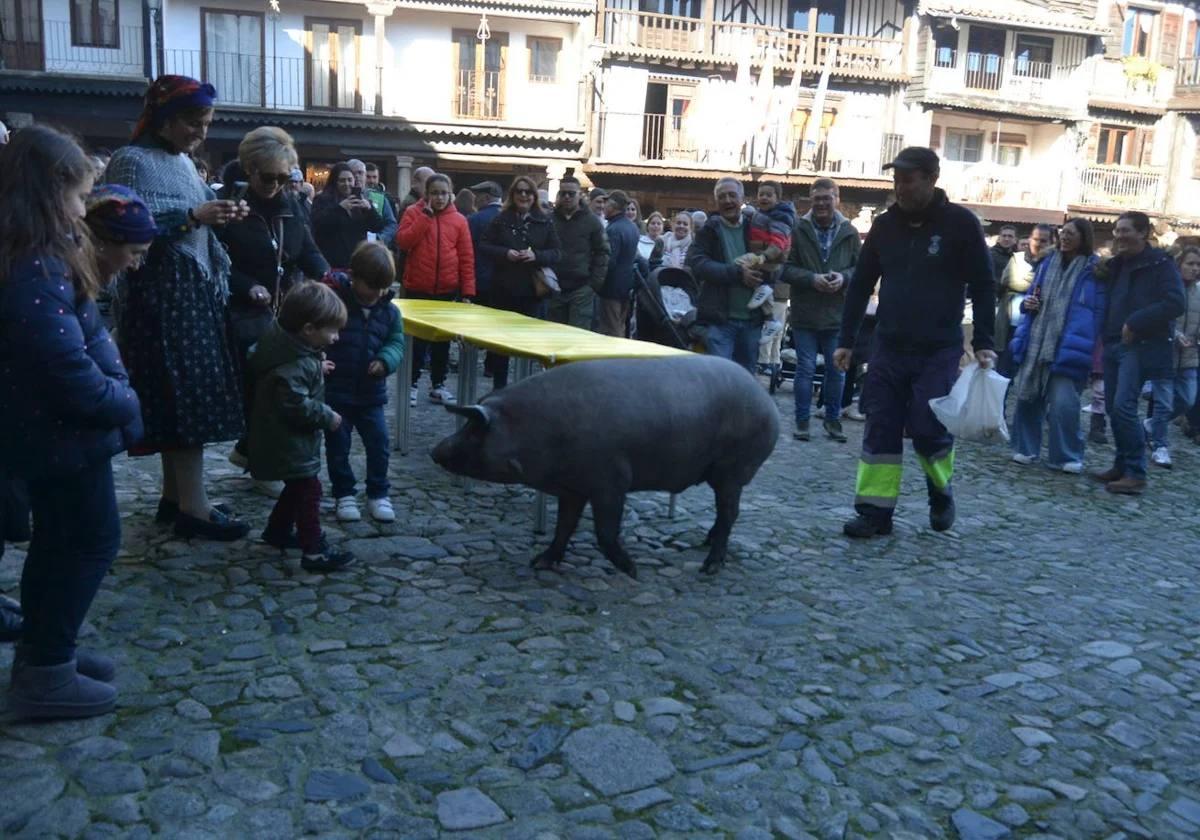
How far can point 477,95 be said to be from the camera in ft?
79.8

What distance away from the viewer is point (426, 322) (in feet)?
20.6

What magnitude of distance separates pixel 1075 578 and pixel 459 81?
21413mm

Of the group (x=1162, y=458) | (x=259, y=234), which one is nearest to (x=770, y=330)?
(x=1162, y=458)

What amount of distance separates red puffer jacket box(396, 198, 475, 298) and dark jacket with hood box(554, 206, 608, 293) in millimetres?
844

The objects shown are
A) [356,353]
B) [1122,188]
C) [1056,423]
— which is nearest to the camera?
[356,353]

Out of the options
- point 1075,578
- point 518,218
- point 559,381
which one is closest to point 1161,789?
point 1075,578

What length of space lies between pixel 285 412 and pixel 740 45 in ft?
80.1

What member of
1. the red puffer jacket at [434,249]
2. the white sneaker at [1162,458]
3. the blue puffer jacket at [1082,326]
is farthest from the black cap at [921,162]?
the white sneaker at [1162,458]

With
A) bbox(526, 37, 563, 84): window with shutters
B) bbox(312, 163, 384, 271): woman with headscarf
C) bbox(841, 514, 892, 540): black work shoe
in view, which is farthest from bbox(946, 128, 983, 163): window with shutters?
bbox(841, 514, 892, 540): black work shoe

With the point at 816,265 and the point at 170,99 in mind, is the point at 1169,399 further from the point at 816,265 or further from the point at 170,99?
the point at 170,99

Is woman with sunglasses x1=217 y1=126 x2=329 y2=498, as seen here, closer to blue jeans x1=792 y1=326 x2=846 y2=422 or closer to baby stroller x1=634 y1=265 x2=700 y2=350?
baby stroller x1=634 y1=265 x2=700 y2=350

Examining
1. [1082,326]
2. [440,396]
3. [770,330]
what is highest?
[1082,326]

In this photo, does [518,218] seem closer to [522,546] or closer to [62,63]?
[522,546]

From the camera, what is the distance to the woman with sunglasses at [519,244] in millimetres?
8617
